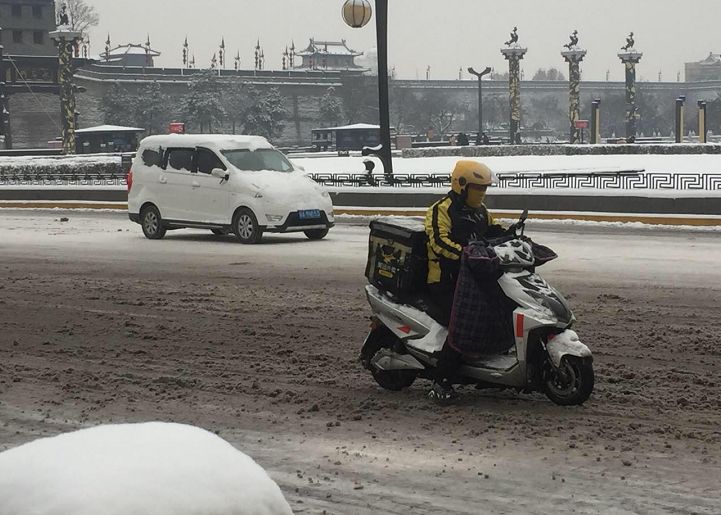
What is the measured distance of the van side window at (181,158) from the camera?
18.6 metres

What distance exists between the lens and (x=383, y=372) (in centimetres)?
734

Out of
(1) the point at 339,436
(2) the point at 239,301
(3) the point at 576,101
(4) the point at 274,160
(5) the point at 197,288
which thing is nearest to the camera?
(1) the point at 339,436

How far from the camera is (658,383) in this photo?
7.36 m

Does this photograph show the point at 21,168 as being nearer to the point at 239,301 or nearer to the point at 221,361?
the point at 239,301

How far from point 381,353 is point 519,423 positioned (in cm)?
119

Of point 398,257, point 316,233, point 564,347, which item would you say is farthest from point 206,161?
point 564,347

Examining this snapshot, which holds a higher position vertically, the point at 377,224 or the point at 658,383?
the point at 377,224

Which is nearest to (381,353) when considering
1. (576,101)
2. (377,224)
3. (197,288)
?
(377,224)

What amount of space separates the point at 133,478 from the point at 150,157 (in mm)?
17280

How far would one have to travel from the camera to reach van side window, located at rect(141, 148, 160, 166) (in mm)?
19125

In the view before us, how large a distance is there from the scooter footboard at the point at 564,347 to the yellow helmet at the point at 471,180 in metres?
1.01

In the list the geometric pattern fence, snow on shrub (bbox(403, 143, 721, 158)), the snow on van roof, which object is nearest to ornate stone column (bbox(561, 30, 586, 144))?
snow on shrub (bbox(403, 143, 721, 158))

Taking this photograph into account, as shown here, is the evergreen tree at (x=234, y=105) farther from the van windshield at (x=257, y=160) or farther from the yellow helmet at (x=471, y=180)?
the yellow helmet at (x=471, y=180)

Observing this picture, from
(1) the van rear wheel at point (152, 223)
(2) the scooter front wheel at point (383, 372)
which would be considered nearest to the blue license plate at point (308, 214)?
(1) the van rear wheel at point (152, 223)
